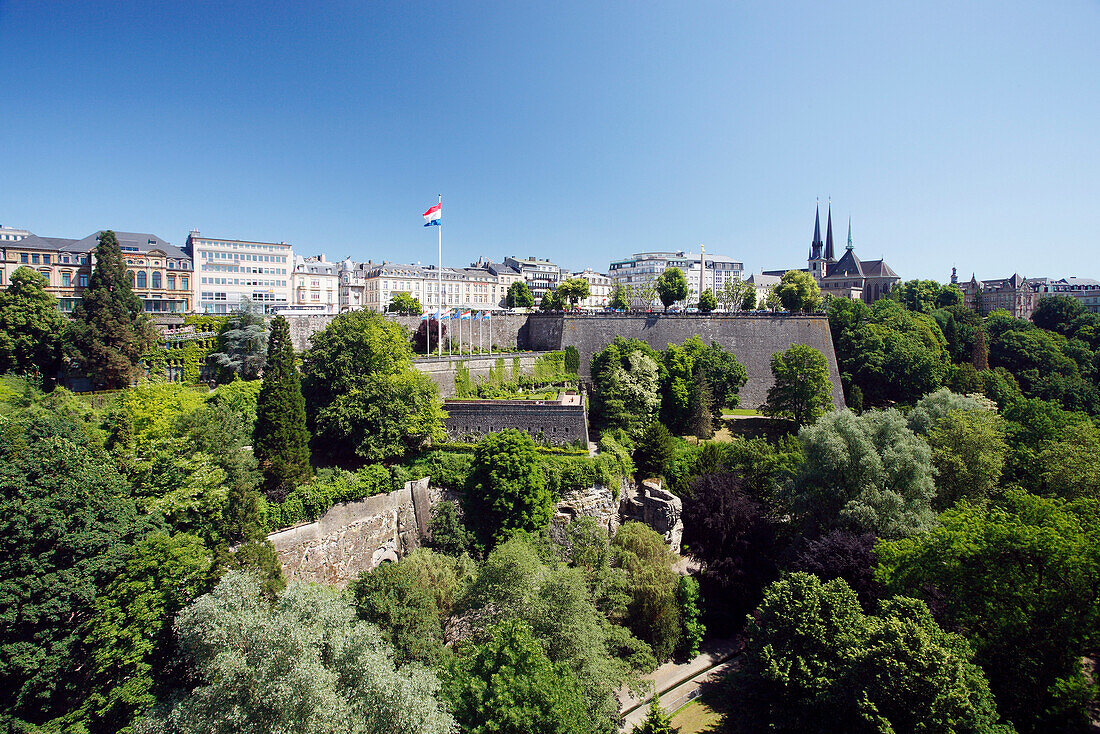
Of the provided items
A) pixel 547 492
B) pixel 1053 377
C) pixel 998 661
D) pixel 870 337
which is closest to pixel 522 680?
pixel 547 492

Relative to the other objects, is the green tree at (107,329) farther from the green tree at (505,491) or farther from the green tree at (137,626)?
the green tree at (505,491)

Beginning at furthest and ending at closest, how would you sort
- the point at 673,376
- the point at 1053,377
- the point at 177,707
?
the point at 1053,377
the point at 673,376
the point at 177,707

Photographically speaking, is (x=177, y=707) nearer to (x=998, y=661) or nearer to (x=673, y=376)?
(x=998, y=661)

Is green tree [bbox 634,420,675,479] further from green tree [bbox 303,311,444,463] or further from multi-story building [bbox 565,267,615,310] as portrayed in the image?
multi-story building [bbox 565,267,615,310]

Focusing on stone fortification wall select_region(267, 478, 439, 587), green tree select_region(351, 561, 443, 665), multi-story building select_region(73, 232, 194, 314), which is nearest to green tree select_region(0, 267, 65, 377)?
multi-story building select_region(73, 232, 194, 314)

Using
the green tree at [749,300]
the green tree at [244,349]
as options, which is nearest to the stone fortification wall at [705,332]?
the green tree at [749,300]

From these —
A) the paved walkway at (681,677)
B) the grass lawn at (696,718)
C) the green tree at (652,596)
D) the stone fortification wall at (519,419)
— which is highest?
the stone fortification wall at (519,419)
